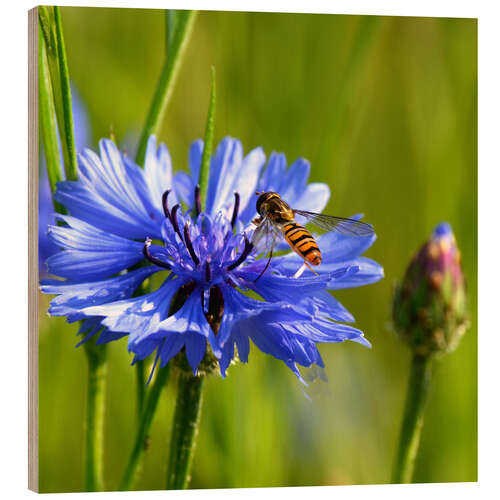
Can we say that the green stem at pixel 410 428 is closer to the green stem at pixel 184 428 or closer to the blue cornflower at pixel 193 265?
the blue cornflower at pixel 193 265

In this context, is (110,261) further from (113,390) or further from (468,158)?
(468,158)

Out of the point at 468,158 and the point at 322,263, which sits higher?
the point at 468,158

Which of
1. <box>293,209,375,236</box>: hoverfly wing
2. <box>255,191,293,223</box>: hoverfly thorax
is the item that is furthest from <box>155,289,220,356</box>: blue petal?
<box>293,209,375,236</box>: hoverfly wing

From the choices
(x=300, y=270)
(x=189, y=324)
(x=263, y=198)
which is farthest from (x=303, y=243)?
(x=189, y=324)

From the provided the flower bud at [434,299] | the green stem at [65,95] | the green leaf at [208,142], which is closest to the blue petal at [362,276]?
the green leaf at [208,142]

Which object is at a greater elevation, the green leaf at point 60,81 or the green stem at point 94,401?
the green leaf at point 60,81

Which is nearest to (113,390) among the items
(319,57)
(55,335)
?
(55,335)

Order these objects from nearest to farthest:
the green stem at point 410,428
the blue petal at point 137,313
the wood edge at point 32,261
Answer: the blue petal at point 137,313
the wood edge at point 32,261
the green stem at point 410,428

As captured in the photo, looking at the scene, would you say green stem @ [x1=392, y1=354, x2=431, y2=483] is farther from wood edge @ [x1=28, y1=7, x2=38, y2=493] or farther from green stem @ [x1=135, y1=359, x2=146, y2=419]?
wood edge @ [x1=28, y1=7, x2=38, y2=493]
